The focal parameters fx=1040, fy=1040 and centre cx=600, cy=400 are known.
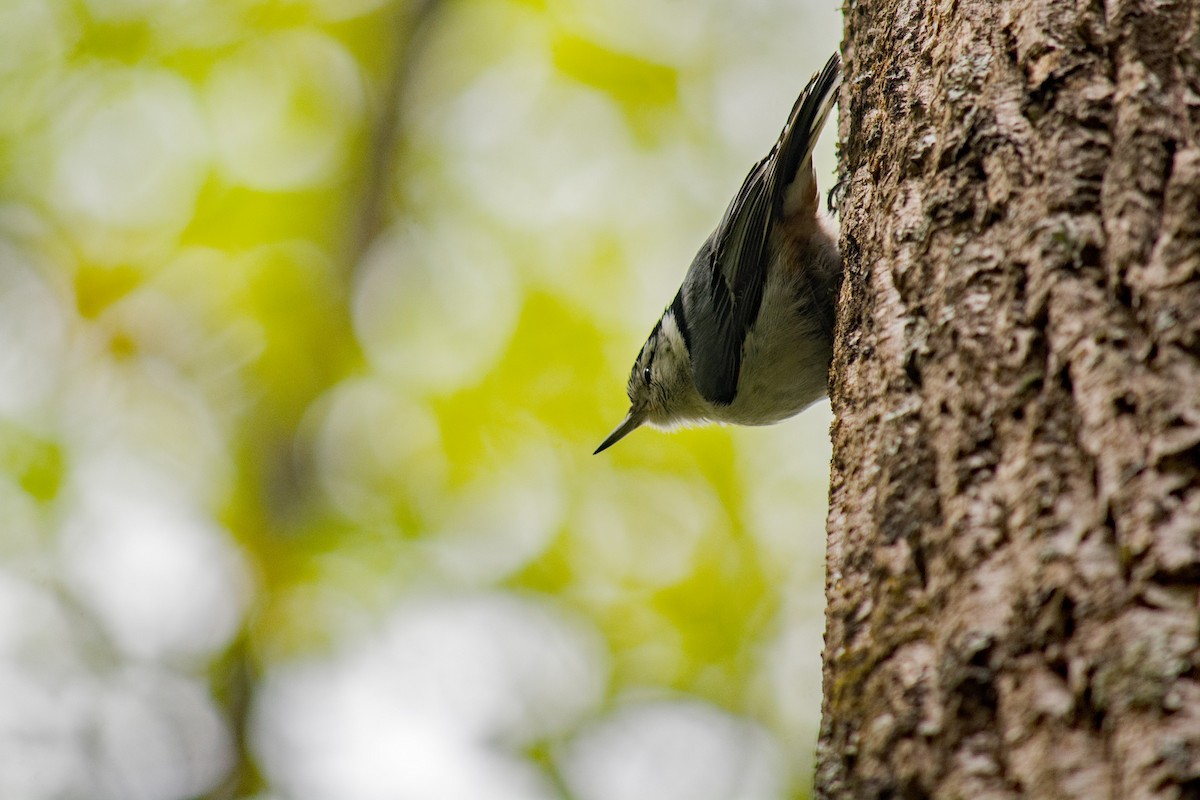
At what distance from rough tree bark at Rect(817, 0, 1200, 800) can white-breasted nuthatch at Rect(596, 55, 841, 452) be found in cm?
106

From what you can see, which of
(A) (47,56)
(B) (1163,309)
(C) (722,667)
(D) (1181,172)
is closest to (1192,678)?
(B) (1163,309)

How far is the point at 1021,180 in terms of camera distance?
145 cm

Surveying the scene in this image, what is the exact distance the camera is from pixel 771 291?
2.96 metres

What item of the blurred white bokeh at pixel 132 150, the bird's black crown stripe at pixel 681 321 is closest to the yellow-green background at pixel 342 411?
the blurred white bokeh at pixel 132 150

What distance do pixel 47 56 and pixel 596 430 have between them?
12.8 feet

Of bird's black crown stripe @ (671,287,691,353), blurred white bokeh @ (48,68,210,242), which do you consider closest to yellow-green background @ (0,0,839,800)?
blurred white bokeh @ (48,68,210,242)

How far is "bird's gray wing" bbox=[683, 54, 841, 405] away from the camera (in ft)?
8.91

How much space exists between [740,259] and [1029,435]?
75.5 inches

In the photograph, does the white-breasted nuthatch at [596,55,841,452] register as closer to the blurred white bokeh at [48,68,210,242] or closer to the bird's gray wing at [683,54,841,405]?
the bird's gray wing at [683,54,841,405]

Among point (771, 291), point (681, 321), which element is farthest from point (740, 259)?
point (681, 321)

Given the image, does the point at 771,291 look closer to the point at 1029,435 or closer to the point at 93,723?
the point at 1029,435

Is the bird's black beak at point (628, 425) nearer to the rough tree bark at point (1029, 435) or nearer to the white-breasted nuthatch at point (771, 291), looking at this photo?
the white-breasted nuthatch at point (771, 291)

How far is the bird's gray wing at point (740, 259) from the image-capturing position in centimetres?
272

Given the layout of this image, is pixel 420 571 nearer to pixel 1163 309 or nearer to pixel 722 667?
pixel 722 667
